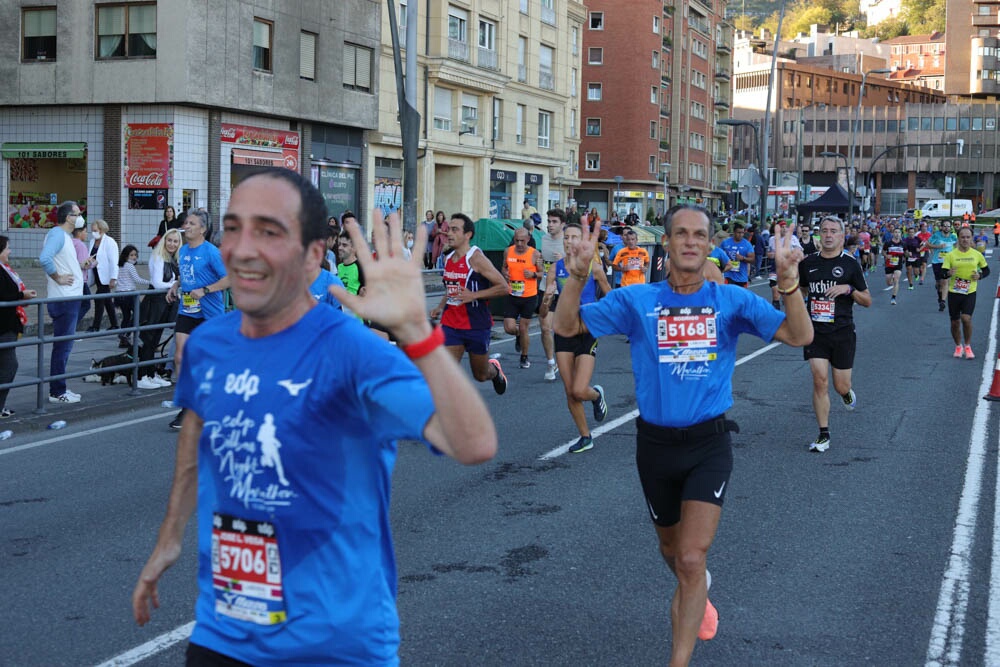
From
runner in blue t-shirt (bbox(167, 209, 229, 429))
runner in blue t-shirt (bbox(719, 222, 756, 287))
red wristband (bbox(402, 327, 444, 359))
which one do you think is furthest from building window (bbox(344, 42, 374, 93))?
red wristband (bbox(402, 327, 444, 359))

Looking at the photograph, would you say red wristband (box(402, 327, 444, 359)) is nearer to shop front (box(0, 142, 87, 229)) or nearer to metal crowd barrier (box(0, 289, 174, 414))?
metal crowd barrier (box(0, 289, 174, 414))

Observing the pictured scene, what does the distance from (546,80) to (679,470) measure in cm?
4821

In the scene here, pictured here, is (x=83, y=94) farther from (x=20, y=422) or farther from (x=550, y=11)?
(x=550, y=11)

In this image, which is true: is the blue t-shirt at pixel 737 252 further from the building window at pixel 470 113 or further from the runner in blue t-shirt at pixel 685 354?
the building window at pixel 470 113

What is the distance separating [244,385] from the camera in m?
2.68

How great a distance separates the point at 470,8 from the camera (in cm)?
4341

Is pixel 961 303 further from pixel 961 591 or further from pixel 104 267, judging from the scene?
pixel 961 591

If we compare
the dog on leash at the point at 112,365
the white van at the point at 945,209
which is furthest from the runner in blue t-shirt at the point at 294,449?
the white van at the point at 945,209

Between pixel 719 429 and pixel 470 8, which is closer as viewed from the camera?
pixel 719 429

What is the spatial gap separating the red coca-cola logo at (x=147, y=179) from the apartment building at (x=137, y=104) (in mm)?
45

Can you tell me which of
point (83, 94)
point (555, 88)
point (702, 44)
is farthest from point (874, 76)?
point (83, 94)

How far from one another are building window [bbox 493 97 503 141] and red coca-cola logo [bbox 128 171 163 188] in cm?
1896

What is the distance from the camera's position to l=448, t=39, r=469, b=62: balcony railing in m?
41.9

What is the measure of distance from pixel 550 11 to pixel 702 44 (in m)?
40.0
